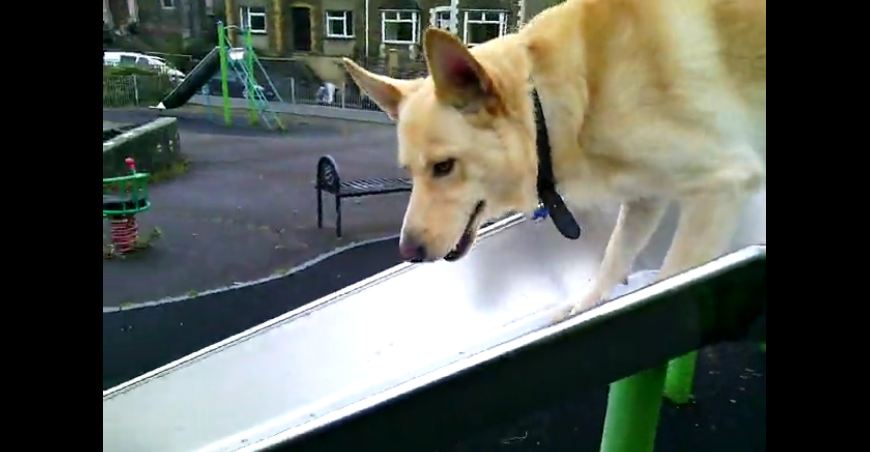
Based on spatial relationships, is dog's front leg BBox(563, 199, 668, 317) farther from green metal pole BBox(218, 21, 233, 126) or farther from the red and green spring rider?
the red and green spring rider

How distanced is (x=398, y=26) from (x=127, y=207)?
→ 3.88ft

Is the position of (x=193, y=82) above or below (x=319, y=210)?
above

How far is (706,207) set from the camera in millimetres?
829

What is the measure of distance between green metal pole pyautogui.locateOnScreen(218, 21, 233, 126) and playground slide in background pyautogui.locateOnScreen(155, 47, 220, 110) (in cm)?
2

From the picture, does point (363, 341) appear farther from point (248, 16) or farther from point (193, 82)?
point (193, 82)

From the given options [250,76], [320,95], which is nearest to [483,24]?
[320,95]

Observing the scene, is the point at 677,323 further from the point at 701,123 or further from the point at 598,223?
the point at 598,223

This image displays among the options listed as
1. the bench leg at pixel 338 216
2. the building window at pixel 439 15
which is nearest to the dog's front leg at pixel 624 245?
the building window at pixel 439 15

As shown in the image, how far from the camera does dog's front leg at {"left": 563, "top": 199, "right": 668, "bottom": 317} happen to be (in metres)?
1.03

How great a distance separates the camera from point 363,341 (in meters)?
1.22

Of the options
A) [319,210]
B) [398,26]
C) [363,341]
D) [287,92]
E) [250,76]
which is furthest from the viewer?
[319,210]

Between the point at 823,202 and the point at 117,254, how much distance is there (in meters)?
2.35

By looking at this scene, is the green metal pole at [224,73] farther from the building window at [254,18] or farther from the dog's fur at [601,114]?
the dog's fur at [601,114]
